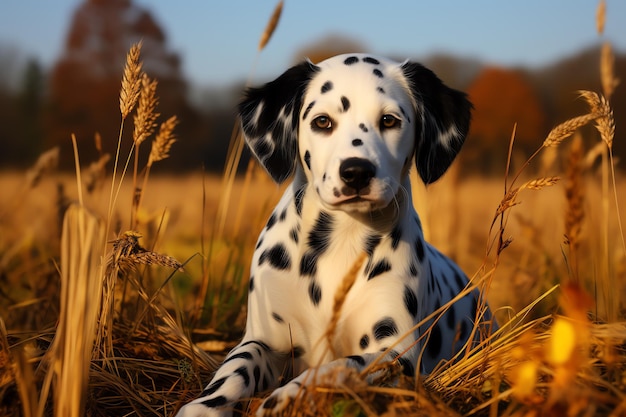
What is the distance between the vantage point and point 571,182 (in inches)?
135

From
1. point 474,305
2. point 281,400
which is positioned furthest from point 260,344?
point 474,305

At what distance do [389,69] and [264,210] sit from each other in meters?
1.69

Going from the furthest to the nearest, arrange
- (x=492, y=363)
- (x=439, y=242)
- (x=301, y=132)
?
(x=439, y=242), (x=301, y=132), (x=492, y=363)

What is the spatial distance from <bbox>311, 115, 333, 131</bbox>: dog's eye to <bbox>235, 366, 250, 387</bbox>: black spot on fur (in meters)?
1.23

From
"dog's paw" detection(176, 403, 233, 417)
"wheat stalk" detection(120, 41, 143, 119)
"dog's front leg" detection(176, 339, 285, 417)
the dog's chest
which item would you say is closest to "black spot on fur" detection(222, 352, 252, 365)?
"dog's front leg" detection(176, 339, 285, 417)

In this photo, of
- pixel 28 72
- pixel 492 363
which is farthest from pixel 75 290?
pixel 28 72

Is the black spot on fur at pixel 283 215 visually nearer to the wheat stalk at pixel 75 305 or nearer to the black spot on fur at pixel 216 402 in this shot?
the black spot on fur at pixel 216 402

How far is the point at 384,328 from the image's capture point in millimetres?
3383

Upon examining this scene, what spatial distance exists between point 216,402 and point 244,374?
28 centimetres

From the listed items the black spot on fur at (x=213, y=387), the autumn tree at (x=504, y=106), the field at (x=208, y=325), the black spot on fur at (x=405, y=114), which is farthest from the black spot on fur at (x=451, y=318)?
the autumn tree at (x=504, y=106)

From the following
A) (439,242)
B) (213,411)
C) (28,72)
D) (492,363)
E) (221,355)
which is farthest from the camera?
(28,72)

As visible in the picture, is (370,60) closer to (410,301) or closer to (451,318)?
(410,301)

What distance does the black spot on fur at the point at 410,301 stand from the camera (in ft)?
11.3

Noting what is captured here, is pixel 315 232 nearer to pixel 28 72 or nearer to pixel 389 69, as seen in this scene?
pixel 389 69
